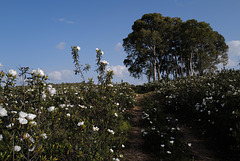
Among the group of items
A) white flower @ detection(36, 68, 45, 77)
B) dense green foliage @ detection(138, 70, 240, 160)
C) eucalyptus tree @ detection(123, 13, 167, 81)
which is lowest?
dense green foliage @ detection(138, 70, 240, 160)

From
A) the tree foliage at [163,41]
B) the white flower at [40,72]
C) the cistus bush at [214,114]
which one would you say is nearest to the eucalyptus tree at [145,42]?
the tree foliage at [163,41]

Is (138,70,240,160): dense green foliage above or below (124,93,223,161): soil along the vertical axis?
above

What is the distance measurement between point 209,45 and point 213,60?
412 cm

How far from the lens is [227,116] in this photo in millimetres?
5602

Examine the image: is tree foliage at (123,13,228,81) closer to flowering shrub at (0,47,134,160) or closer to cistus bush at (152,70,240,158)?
cistus bush at (152,70,240,158)

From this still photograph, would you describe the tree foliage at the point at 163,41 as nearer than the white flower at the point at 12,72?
No

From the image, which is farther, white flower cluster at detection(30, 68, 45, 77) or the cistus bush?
the cistus bush

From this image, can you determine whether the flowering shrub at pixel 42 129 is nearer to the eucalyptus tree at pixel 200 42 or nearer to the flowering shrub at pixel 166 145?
the flowering shrub at pixel 166 145

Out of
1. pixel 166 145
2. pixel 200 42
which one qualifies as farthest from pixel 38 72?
pixel 200 42

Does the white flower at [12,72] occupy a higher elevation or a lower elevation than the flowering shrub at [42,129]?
higher

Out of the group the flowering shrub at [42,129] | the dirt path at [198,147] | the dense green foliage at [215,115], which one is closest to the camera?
the flowering shrub at [42,129]

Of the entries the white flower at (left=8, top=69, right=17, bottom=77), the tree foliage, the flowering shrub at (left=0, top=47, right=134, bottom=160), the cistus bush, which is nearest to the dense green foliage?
the cistus bush

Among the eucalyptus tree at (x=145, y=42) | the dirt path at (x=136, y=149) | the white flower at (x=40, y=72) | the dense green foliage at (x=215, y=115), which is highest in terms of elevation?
the eucalyptus tree at (x=145, y=42)

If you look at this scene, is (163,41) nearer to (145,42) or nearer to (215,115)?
(145,42)
